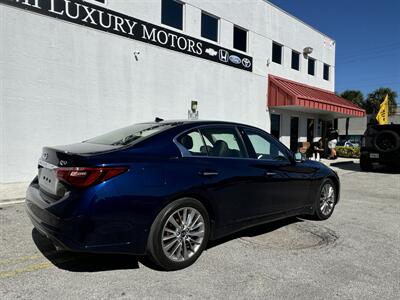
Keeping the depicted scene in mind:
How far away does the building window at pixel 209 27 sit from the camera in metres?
12.9

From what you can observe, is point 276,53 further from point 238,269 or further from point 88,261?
point 88,261

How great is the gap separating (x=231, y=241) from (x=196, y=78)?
8.84 metres

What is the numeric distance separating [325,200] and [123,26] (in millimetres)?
7517

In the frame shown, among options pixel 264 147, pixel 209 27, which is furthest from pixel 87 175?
pixel 209 27

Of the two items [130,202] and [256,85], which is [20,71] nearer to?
[130,202]

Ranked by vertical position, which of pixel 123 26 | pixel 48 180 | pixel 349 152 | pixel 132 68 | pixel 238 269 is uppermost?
pixel 123 26

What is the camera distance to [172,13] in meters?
11.7

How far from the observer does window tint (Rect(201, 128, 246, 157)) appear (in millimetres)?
4125

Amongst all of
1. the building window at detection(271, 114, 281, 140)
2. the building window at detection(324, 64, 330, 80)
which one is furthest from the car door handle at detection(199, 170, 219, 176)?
the building window at detection(324, 64, 330, 80)

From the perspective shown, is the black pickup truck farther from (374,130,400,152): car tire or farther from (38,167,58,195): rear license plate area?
(38,167,58,195): rear license plate area

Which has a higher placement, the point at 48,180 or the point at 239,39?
the point at 239,39

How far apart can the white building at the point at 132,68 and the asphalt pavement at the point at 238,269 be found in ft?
13.4

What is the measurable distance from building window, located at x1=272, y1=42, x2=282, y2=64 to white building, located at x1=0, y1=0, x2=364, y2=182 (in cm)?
5

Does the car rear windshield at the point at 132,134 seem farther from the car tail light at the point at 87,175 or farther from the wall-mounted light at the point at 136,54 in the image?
the wall-mounted light at the point at 136,54
